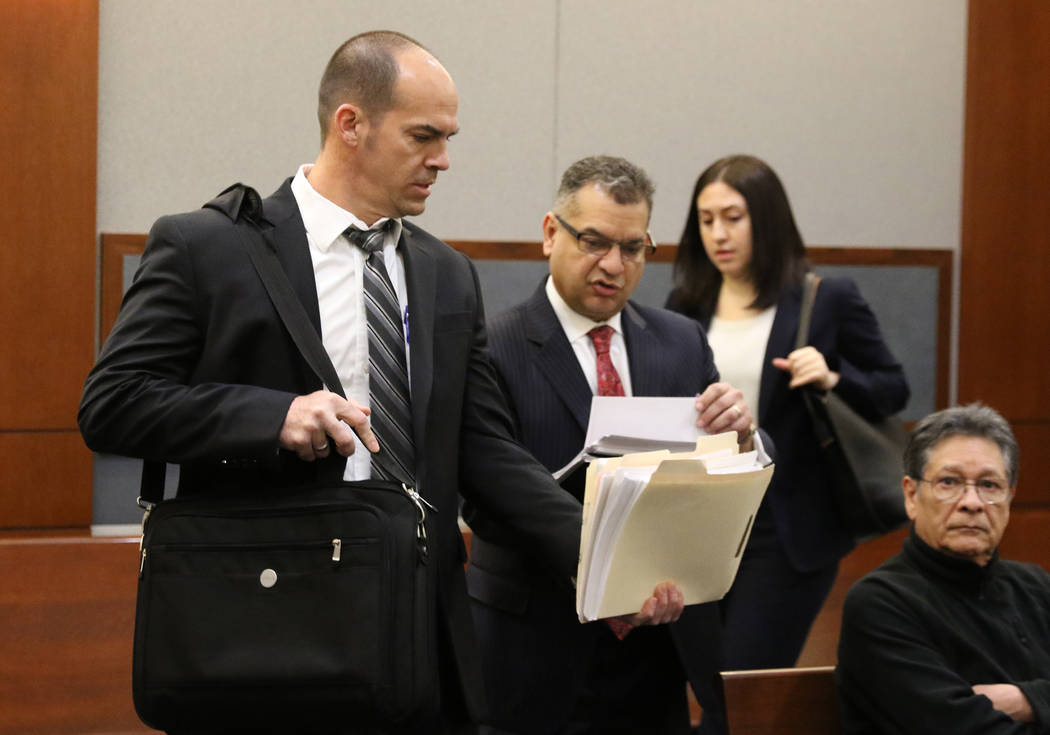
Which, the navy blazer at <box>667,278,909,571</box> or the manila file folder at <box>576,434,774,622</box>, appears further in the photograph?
the navy blazer at <box>667,278,909,571</box>

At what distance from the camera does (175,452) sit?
169cm

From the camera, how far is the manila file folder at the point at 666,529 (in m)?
1.91

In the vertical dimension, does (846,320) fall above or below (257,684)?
above

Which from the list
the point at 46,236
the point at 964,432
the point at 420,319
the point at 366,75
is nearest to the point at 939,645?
the point at 964,432

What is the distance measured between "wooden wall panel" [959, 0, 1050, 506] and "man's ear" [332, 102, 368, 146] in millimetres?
3522

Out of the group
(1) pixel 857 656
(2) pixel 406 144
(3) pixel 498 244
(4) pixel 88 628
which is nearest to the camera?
(2) pixel 406 144

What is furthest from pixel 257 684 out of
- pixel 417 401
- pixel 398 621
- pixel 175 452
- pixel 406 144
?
pixel 406 144

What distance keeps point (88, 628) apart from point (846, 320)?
2044 millimetres

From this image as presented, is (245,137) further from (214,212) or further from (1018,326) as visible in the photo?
(1018,326)

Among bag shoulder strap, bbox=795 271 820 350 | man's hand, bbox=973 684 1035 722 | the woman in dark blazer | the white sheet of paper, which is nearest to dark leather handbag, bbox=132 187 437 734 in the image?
the white sheet of paper

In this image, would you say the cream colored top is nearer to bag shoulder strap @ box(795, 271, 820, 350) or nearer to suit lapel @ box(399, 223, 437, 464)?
bag shoulder strap @ box(795, 271, 820, 350)

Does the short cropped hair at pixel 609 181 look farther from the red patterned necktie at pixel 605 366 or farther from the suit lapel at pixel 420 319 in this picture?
the suit lapel at pixel 420 319

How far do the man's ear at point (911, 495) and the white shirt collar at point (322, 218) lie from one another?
55.4 inches

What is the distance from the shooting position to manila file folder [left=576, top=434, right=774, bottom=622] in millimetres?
1909
